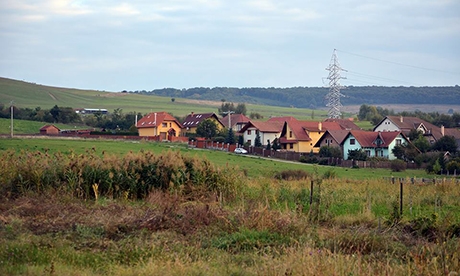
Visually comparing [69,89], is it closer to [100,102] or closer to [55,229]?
[100,102]

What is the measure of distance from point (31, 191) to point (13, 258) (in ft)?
26.6

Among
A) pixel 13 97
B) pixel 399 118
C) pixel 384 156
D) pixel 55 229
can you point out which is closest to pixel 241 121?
pixel 399 118

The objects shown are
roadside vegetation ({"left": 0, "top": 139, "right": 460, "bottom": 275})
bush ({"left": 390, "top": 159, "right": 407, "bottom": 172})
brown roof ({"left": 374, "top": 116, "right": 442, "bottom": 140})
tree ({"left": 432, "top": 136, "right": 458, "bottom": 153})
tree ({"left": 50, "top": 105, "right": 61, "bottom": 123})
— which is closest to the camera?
roadside vegetation ({"left": 0, "top": 139, "right": 460, "bottom": 275})

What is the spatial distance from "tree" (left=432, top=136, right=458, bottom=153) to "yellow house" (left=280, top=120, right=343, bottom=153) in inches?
663

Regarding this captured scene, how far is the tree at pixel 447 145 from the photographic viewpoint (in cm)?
6825

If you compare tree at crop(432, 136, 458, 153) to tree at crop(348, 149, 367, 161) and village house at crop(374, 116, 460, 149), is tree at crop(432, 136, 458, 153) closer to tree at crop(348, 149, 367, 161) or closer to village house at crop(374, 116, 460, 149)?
tree at crop(348, 149, 367, 161)

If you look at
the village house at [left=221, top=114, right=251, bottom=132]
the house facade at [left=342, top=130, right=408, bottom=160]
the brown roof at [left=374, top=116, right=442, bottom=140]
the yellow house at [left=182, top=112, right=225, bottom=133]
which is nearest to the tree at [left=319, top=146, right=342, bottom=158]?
the house facade at [left=342, top=130, right=408, bottom=160]

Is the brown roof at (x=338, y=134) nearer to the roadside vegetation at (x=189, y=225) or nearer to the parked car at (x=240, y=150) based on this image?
the parked car at (x=240, y=150)

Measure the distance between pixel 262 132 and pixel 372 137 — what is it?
58.1 feet

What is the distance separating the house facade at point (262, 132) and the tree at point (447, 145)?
24.1 m

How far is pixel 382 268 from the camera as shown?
9734 millimetres

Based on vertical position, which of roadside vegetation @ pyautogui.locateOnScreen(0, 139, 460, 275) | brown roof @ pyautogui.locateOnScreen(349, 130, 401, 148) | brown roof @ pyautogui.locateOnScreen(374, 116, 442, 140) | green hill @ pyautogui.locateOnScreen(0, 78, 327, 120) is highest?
green hill @ pyautogui.locateOnScreen(0, 78, 327, 120)

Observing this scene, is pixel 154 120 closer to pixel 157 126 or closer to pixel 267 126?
pixel 157 126

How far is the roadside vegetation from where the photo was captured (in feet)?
33.1
